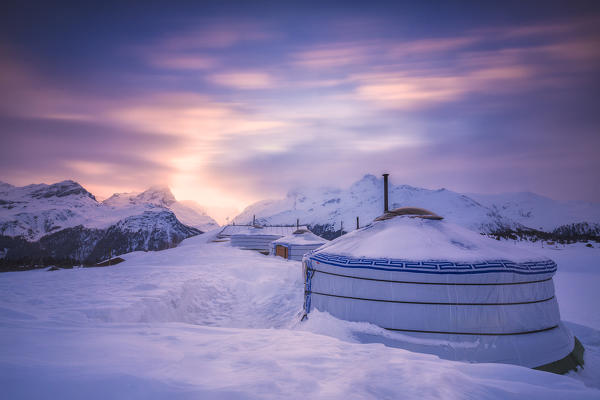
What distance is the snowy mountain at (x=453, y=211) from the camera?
343ft

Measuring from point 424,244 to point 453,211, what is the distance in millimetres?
121803

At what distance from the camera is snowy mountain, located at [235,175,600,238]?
104 m

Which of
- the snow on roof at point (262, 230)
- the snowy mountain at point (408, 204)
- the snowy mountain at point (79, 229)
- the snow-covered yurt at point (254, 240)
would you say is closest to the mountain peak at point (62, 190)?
the snowy mountain at point (79, 229)

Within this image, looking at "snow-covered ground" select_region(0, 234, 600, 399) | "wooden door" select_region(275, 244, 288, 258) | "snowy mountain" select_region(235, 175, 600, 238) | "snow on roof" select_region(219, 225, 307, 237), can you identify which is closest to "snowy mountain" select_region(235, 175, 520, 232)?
"snowy mountain" select_region(235, 175, 600, 238)

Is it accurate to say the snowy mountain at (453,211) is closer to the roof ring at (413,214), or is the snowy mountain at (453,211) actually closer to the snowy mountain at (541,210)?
the snowy mountain at (541,210)

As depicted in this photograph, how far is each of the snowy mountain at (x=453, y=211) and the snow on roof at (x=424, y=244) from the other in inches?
3041

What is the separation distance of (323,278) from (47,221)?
131679 millimetres

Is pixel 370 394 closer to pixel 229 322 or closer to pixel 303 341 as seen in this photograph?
pixel 303 341

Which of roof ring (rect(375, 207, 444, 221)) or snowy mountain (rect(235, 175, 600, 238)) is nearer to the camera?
roof ring (rect(375, 207, 444, 221))

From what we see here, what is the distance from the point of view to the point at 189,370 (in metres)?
2.18

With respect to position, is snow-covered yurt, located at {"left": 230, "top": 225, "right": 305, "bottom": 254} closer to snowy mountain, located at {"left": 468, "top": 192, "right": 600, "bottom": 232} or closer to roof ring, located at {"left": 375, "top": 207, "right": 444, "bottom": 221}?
Answer: roof ring, located at {"left": 375, "top": 207, "right": 444, "bottom": 221}

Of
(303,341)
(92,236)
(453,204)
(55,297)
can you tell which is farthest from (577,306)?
(453,204)

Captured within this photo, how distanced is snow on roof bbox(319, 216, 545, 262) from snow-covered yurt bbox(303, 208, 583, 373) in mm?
22

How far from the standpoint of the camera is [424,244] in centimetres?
512
